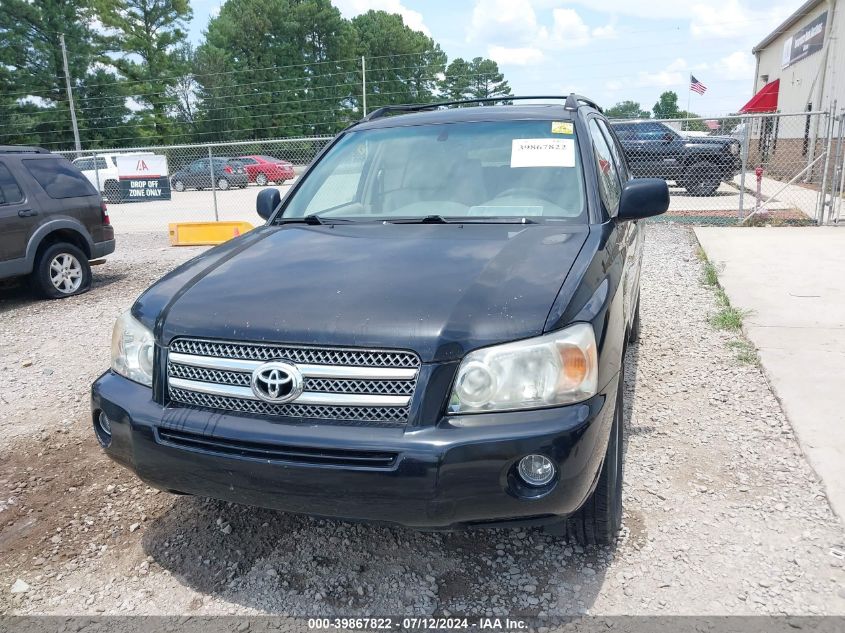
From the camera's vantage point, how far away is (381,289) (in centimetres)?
241

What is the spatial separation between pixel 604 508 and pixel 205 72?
5552cm

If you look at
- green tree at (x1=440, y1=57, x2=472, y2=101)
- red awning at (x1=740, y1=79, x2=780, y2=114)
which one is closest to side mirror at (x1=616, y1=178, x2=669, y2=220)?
red awning at (x1=740, y1=79, x2=780, y2=114)

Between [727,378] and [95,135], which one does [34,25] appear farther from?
[727,378]

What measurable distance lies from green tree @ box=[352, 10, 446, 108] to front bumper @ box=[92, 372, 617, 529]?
217ft

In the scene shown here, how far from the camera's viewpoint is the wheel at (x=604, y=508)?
2.60 meters

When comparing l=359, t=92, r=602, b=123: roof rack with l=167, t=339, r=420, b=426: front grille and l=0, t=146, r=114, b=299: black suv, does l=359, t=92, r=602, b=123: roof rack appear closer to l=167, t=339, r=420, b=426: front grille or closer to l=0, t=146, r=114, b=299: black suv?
l=167, t=339, r=420, b=426: front grille

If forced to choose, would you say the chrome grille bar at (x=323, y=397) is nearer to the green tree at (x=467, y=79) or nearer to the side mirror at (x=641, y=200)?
the side mirror at (x=641, y=200)

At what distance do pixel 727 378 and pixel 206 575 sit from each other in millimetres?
Result: 3661

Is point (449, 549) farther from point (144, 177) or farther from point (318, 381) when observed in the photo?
point (144, 177)

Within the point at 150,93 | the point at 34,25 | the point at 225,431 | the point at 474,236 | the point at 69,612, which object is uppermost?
the point at 34,25

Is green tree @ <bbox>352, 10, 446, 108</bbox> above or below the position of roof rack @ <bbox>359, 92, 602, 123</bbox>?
above

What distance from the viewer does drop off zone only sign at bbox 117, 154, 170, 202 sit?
53.1ft

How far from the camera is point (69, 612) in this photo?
8.34 ft

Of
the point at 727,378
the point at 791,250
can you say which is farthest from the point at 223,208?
the point at 727,378
